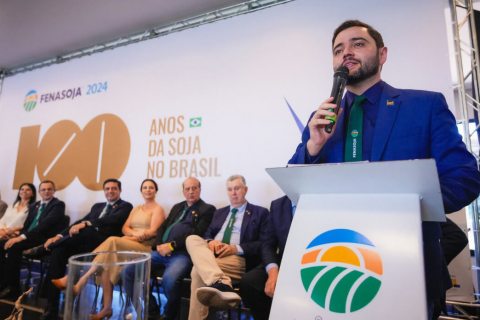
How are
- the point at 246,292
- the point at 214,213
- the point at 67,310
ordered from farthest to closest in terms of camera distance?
the point at 214,213 < the point at 246,292 < the point at 67,310

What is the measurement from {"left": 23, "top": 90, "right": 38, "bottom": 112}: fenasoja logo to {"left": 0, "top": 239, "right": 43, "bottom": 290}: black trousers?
2976 millimetres

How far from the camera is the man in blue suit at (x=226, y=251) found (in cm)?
232

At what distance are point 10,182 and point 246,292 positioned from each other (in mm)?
5593

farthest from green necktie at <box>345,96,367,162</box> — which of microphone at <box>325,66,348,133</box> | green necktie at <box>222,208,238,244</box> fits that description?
green necktie at <box>222,208,238,244</box>

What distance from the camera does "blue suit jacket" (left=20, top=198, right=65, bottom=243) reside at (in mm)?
4441

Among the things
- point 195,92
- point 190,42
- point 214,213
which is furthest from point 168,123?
point 214,213

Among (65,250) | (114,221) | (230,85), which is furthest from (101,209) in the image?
(230,85)

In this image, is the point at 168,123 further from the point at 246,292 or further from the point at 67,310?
the point at 67,310

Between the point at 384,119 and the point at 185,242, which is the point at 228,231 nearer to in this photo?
the point at 185,242

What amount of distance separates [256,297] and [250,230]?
80 cm

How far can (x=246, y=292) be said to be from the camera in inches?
103

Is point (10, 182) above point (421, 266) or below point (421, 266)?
above

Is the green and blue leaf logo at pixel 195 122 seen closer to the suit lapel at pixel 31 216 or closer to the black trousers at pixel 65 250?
the black trousers at pixel 65 250

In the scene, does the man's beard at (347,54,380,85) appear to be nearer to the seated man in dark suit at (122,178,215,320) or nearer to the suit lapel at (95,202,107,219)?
the seated man in dark suit at (122,178,215,320)
